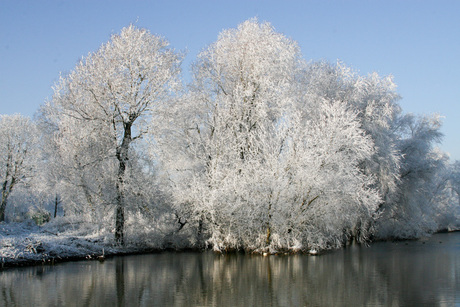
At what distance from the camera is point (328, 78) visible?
101 feet

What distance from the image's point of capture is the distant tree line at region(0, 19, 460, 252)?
878 inches

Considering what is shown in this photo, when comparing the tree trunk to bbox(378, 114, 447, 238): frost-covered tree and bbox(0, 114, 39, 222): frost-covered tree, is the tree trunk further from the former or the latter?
bbox(0, 114, 39, 222): frost-covered tree

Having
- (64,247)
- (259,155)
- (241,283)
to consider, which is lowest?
(241,283)

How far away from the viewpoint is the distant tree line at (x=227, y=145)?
22297 mm

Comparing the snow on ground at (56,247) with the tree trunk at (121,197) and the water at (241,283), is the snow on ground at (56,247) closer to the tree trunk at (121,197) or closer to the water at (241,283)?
the tree trunk at (121,197)

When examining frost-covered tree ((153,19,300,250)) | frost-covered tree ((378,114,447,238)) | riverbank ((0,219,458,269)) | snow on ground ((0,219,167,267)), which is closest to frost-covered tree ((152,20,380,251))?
frost-covered tree ((153,19,300,250))

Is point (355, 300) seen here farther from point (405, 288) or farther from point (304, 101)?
point (304, 101)

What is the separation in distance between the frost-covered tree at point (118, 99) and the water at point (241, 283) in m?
6.60

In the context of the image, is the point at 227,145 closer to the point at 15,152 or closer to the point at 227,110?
the point at 227,110

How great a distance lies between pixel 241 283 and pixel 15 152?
34.2m

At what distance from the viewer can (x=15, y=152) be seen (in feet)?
134

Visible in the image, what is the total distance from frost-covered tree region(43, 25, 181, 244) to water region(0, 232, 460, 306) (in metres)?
6.60

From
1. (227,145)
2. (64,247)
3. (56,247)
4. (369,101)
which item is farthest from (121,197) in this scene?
(369,101)

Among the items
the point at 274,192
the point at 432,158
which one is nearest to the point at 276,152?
the point at 274,192
